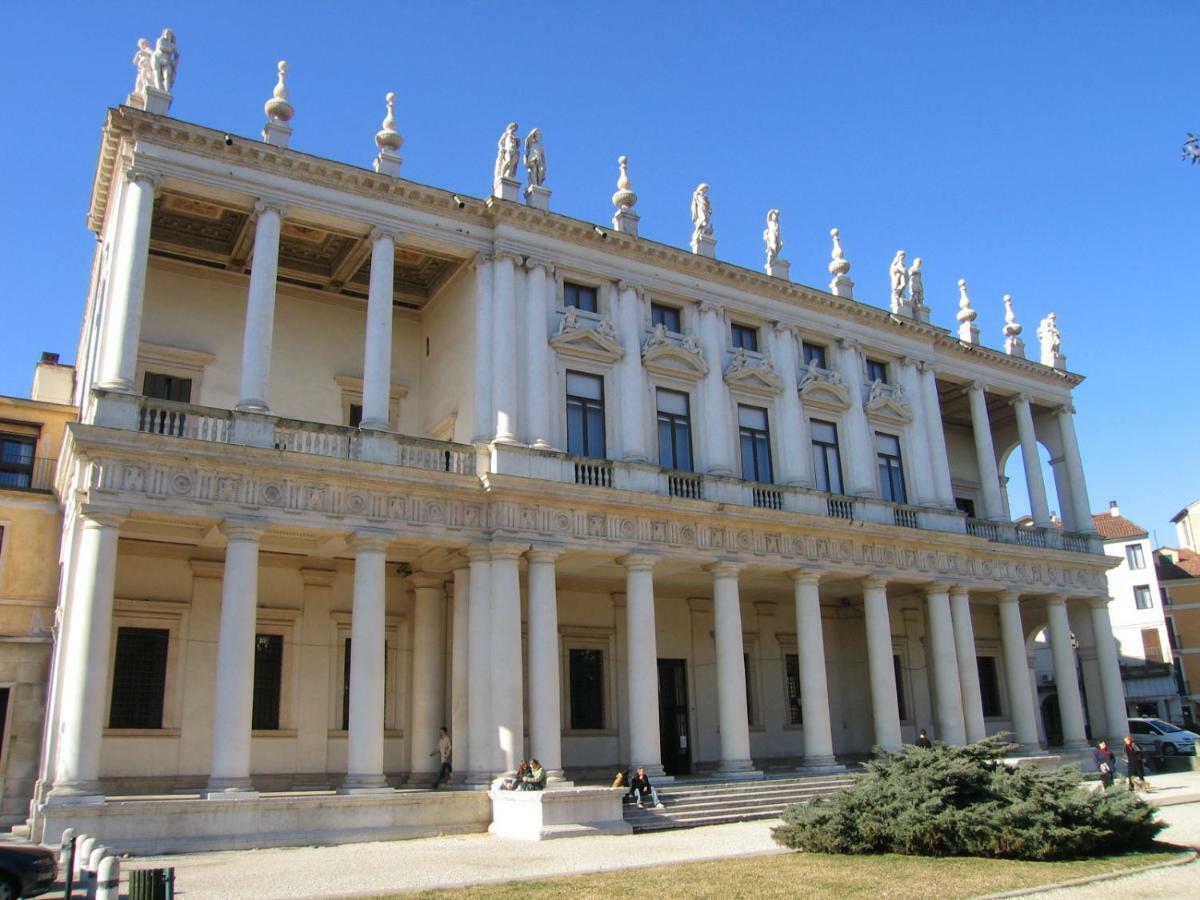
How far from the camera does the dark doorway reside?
29.4m

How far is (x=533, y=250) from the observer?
26.2m

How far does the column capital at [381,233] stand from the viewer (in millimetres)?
24344

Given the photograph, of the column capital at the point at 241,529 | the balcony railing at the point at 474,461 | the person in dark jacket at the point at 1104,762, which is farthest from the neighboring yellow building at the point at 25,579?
the person in dark jacket at the point at 1104,762

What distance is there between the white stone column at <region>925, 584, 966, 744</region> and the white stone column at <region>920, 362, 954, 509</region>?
10.3 ft

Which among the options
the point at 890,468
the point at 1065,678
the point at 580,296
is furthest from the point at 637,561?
the point at 1065,678

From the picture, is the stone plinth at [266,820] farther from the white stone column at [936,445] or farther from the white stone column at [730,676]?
the white stone column at [936,445]

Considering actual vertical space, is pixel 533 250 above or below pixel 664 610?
above

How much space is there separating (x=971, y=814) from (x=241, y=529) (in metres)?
14.1

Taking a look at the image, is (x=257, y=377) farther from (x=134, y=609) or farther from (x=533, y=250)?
(x=533, y=250)

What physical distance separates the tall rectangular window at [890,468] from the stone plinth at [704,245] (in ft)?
26.4

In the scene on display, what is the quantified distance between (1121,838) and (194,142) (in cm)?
2177

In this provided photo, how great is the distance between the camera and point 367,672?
21.0 meters

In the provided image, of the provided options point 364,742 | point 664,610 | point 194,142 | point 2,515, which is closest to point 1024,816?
point 364,742

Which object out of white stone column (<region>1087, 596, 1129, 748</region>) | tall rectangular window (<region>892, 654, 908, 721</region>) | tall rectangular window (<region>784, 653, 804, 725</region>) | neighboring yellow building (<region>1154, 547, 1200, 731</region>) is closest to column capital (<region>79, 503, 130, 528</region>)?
tall rectangular window (<region>784, 653, 804, 725</region>)
